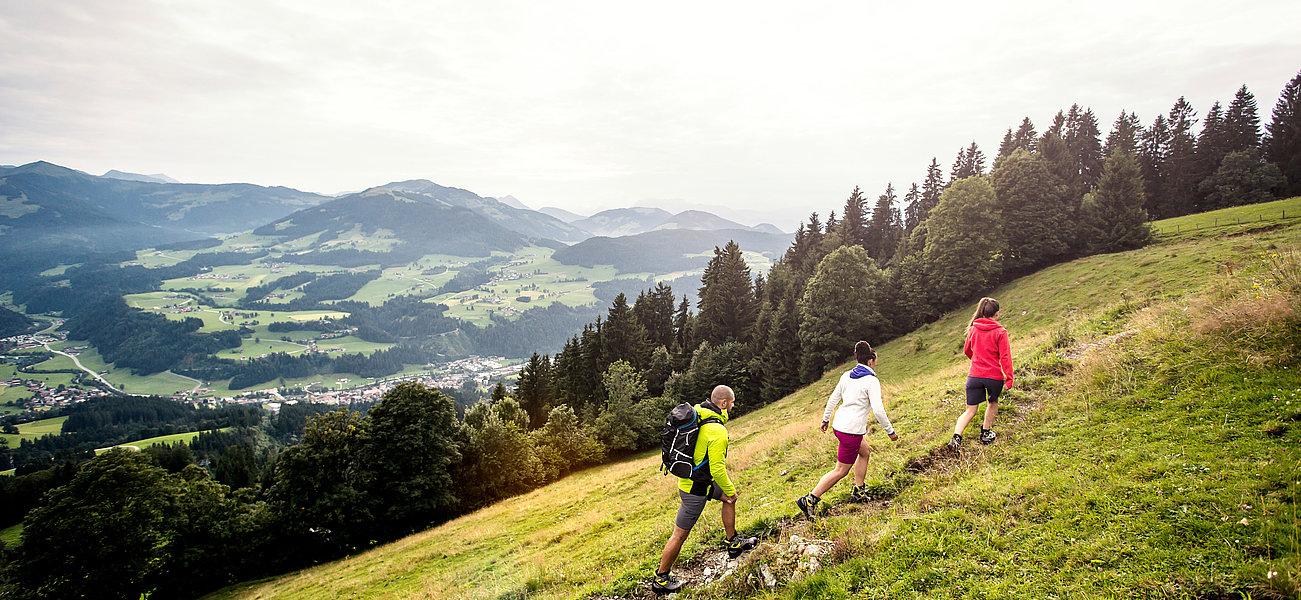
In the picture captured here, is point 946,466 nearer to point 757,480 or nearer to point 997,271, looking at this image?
point 757,480

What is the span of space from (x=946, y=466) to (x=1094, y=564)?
4315 mm

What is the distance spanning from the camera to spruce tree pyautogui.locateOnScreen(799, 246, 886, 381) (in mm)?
49312

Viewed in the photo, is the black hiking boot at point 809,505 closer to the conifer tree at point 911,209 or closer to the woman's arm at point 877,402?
the woman's arm at point 877,402

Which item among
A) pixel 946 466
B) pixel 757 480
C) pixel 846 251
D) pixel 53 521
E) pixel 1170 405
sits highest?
pixel 846 251

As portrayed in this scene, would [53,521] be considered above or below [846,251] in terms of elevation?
below

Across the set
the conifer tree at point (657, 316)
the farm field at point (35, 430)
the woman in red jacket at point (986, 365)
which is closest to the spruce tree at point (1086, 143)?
the conifer tree at point (657, 316)

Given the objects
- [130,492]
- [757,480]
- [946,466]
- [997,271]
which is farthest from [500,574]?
[997,271]

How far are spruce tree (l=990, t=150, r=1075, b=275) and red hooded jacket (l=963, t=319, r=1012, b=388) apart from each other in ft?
155

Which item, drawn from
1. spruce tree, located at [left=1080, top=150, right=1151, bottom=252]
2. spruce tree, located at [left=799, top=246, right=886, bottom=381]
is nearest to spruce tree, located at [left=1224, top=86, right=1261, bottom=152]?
spruce tree, located at [left=1080, top=150, right=1151, bottom=252]

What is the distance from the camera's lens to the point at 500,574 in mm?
14234

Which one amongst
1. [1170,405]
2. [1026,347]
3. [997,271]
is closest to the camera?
[1170,405]

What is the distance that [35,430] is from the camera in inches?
5379

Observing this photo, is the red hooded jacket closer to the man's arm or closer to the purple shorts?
the purple shorts

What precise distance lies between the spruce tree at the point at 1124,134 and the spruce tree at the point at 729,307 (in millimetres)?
51801
